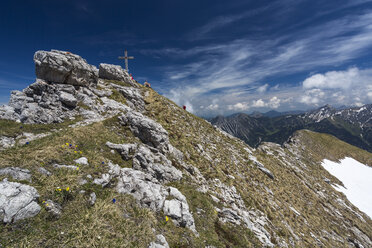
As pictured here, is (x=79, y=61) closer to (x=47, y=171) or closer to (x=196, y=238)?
(x=47, y=171)

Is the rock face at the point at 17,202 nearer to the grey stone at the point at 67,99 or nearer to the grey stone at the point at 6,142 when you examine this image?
the grey stone at the point at 6,142

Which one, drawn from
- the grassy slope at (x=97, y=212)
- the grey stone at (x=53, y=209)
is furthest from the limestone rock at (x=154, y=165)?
the grey stone at (x=53, y=209)

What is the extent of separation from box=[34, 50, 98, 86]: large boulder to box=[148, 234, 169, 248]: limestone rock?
79.7ft

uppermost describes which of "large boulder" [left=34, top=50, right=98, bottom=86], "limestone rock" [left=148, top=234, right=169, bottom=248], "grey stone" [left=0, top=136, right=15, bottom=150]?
"large boulder" [left=34, top=50, right=98, bottom=86]

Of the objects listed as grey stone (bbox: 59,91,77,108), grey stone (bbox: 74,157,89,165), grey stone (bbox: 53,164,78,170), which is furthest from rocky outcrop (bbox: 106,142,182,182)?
grey stone (bbox: 59,91,77,108)

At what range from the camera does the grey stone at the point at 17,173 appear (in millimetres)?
7351

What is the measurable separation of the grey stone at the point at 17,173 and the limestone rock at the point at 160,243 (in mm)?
7162

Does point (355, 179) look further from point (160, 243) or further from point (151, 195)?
point (160, 243)

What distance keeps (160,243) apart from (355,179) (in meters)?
114

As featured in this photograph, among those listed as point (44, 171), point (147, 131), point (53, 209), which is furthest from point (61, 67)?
point (53, 209)

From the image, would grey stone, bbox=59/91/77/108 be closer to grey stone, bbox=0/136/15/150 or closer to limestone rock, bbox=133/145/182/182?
grey stone, bbox=0/136/15/150

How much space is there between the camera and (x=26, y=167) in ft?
26.6

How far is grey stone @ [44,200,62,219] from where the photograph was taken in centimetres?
662

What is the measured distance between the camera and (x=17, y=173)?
7.53 metres
